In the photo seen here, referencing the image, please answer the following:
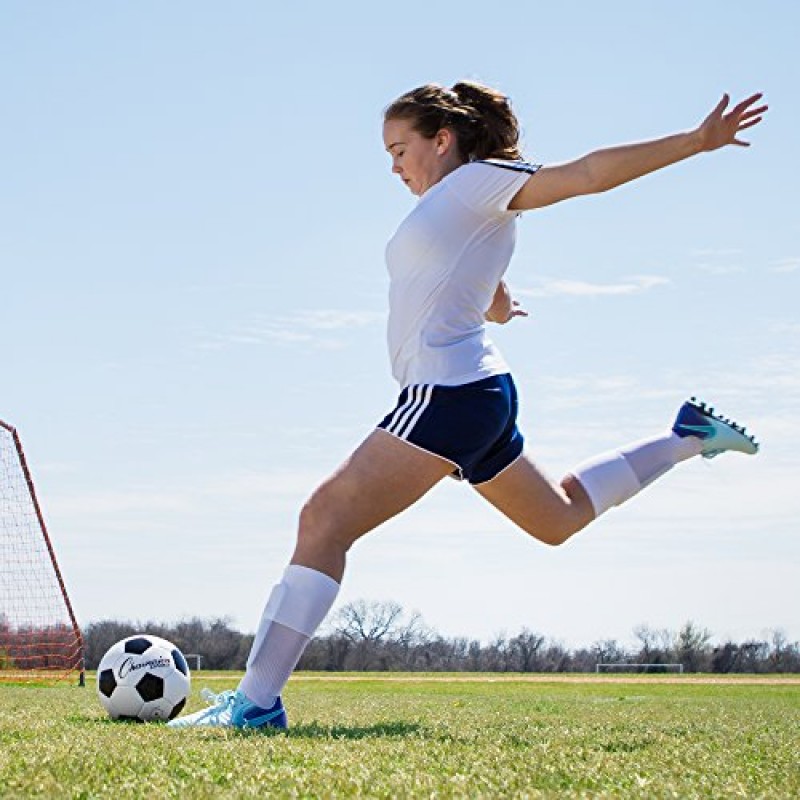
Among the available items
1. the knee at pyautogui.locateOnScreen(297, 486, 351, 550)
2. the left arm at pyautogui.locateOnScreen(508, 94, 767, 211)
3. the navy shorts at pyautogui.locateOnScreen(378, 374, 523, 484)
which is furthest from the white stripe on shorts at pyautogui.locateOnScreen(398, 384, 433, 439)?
the left arm at pyautogui.locateOnScreen(508, 94, 767, 211)

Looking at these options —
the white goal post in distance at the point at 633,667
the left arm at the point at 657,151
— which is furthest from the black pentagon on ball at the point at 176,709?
the white goal post in distance at the point at 633,667

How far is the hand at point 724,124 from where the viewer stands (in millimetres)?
4723

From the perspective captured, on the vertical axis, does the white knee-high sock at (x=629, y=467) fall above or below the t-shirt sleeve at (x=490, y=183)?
below

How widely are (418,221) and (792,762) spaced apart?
255 centimetres

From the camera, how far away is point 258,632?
4945 millimetres

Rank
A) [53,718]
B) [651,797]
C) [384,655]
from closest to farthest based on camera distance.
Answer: [651,797]
[53,718]
[384,655]

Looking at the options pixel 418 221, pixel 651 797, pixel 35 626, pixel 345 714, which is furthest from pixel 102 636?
pixel 651 797

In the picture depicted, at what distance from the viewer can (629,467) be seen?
6.12m

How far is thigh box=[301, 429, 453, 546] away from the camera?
4781mm

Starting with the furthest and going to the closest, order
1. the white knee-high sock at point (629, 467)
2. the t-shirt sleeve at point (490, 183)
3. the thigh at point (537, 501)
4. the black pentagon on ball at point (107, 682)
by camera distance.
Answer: the black pentagon on ball at point (107, 682) < the white knee-high sock at point (629, 467) < the thigh at point (537, 501) < the t-shirt sleeve at point (490, 183)

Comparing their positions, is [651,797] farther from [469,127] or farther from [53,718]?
[53,718]

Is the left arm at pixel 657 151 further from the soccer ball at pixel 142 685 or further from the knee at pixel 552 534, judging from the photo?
the soccer ball at pixel 142 685

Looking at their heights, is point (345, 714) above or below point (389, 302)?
below

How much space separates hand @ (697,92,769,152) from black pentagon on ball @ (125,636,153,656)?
3.73 metres
